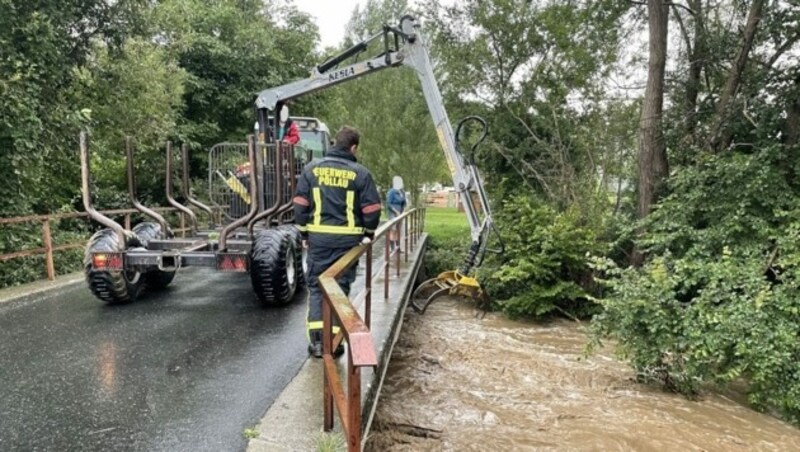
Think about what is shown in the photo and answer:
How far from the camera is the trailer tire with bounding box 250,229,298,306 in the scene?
5.61 metres

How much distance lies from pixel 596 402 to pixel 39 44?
9006 millimetres

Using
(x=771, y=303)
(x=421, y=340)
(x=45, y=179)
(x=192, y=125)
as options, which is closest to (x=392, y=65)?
(x=421, y=340)

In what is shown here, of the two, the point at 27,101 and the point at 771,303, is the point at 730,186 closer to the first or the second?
the point at 771,303

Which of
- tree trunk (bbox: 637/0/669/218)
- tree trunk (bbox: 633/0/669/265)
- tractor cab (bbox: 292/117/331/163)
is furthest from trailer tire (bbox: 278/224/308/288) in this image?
tree trunk (bbox: 637/0/669/218)

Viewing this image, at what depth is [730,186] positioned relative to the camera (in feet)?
23.9

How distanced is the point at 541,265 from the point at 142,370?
6684 millimetres

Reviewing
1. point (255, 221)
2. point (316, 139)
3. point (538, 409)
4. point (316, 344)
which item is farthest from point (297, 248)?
point (316, 139)

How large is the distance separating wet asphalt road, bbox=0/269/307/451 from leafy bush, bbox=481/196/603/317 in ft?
13.4

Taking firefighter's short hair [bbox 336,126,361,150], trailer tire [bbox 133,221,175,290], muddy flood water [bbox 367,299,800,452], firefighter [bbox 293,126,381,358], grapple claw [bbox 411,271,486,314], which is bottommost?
muddy flood water [bbox 367,299,800,452]

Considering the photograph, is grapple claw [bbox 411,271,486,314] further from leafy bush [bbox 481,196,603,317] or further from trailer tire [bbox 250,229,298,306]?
trailer tire [bbox 250,229,298,306]

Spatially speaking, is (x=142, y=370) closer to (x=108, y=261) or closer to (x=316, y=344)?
(x=316, y=344)

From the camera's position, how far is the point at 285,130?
8516 millimetres

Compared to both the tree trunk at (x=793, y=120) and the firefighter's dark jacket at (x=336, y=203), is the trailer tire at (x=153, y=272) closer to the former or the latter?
the firefighter's dark jacket at (x=336, y=203)

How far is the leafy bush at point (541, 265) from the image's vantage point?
9.10 metres
